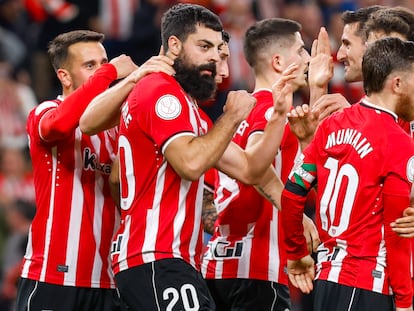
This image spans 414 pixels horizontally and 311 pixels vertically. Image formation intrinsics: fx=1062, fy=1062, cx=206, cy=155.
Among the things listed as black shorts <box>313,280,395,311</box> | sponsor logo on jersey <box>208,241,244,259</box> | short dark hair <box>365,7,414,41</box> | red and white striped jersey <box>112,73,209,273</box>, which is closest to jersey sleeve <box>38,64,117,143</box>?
red and white striped jersey <box>112,73,209,273</box>

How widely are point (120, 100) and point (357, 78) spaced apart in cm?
154

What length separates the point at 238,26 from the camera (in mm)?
12758

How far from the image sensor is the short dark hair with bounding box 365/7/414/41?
655 centimetres

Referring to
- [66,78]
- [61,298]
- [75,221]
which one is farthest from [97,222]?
[66,78]

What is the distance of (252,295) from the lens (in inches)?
278

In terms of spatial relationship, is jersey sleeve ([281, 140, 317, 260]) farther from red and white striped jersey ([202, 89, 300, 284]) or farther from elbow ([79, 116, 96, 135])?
elbow ([79, 116, 96, 135])

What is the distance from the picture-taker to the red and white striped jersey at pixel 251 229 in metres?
7.08

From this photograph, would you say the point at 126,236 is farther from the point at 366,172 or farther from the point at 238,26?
the point at 238,26

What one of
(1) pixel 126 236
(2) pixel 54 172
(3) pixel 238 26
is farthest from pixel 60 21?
(1) pixel 126 236

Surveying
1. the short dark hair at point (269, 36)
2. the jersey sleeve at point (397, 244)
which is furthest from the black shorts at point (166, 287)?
the short dark hair at point (269, 36)

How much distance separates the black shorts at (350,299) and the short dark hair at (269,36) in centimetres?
234

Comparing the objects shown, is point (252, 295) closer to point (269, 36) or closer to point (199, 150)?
point (199, 150)

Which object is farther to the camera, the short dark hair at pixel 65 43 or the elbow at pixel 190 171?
the short dark hair at pixel 65 43

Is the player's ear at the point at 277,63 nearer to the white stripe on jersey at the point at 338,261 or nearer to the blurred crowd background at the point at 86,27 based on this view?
the white stripe on jersey at the point at 338,261
